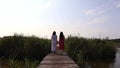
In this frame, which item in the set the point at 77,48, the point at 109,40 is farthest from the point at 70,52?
the point at 109,40

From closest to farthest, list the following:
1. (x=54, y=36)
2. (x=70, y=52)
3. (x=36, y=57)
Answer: (x=54, y=36) → (x=70, y=52) → (x=36, y=57)

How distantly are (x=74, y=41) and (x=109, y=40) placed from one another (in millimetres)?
5691

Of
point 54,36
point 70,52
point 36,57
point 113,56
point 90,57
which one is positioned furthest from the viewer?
point 113,56

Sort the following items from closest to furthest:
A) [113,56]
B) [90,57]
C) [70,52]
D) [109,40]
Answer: [70,52], [90,57], [113,56], [109,40]

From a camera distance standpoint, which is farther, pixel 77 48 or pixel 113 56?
pixel 113 56

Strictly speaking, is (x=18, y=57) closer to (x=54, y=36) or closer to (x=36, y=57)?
(x=36, y=57)

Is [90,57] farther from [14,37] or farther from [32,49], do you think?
[14,37]

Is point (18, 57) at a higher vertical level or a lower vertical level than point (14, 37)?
lower

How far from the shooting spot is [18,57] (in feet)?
58.7


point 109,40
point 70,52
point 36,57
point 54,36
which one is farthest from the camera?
point 109,40

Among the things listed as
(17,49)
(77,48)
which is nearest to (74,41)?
(77,48)

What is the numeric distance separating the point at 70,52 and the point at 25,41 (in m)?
4.35

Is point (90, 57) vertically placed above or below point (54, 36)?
below

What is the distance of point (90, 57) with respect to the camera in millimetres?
19438
